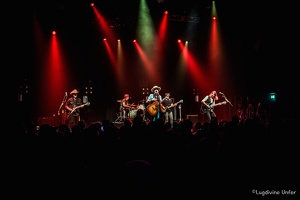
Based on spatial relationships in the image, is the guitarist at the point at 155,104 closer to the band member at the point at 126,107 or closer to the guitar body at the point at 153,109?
the guitar body at the point at 153,109

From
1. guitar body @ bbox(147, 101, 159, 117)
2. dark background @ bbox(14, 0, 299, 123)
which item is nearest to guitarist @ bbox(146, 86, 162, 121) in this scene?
guitar body @ bbox(147, 101, 159, 117)

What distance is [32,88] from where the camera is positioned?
16625mm

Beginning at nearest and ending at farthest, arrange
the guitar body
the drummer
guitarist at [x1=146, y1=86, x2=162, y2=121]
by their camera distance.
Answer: guitarist at [x1=146, y1=86, x2=162, y2=121], the guitar body, the drummer

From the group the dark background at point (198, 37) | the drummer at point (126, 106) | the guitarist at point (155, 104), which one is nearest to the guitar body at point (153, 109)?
the guitarist at point (155, 104)

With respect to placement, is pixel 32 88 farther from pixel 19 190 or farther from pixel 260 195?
pixel 260 195

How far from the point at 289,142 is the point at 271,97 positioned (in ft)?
38.9

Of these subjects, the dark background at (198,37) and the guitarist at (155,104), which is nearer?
the dark background at (198,37)

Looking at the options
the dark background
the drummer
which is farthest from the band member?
the dark background

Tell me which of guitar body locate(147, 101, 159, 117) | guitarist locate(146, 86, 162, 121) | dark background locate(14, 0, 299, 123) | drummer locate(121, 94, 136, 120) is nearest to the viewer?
dark background locate(14, 0, 299, 123)

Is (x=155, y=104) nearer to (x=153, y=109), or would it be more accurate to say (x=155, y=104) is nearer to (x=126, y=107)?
(x=153, y=109)

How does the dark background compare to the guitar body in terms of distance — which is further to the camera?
the guitar body

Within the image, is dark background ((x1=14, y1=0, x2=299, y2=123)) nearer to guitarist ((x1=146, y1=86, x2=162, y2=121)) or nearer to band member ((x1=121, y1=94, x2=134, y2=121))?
band member ((x1=121, y1=94, x2=134, y2=121))

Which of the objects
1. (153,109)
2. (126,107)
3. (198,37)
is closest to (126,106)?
(126,107)

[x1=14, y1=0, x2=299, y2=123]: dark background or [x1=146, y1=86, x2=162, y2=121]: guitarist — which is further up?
[x1=14, y1=0, x2=299, y2=123]: dark background
